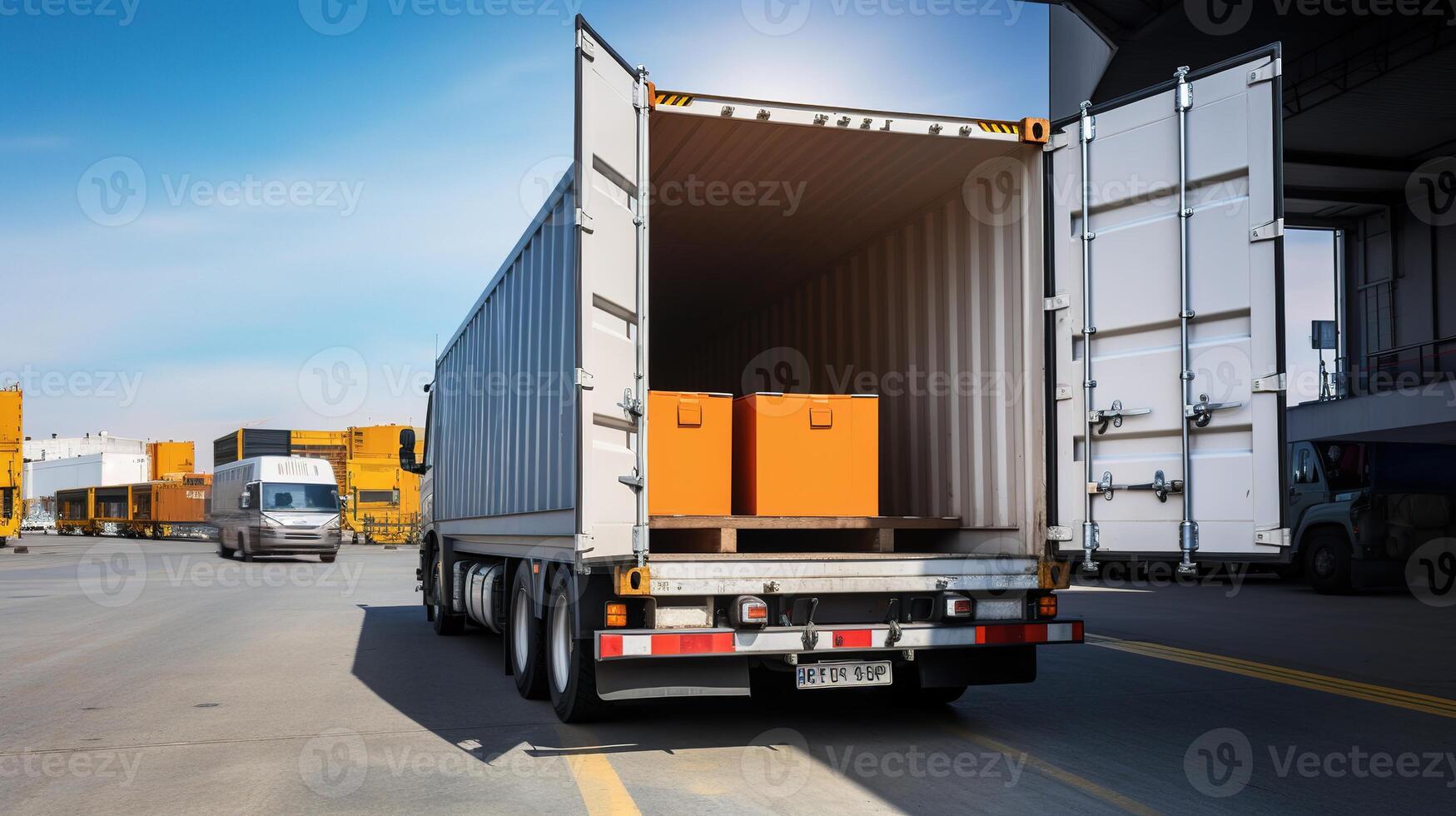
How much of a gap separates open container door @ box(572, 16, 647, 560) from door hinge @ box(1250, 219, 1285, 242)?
3.20m

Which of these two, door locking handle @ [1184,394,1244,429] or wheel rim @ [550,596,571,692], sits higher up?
door locking handle @ [1184,394,1244,429]

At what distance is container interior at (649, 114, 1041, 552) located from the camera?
23.5 ft

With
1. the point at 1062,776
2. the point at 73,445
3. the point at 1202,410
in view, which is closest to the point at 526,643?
the point at 1062,776

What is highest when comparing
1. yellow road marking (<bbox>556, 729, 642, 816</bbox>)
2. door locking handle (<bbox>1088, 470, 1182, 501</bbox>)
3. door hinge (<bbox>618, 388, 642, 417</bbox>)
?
door hinge (<bbox>618, 388, 642, 417</bbox>)

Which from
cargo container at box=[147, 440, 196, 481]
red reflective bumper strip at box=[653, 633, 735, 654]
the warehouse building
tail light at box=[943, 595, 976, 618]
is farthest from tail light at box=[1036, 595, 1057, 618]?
cargo container at box=[147, 440, 196, 481]

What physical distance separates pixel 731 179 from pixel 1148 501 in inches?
138

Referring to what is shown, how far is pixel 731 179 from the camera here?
8.09 m

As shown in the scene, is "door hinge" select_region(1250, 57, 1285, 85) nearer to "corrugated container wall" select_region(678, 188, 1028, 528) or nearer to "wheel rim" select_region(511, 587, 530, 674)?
"corrugated container wall" select_region(678, 188, 1028, 528)

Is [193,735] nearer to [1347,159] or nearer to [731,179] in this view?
[731,179]

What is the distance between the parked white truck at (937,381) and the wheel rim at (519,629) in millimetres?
35

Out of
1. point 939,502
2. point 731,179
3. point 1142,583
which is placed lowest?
point 1142,583

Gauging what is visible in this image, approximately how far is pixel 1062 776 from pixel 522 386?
456cm

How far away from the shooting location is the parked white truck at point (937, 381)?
600cm

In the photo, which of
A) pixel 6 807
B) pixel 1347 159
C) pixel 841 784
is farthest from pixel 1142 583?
pixel 6 807
